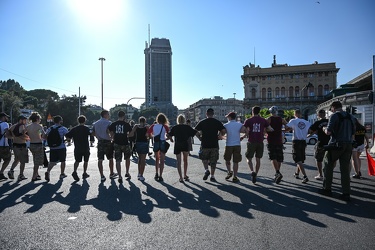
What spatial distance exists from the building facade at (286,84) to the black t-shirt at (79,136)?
76.3 metres

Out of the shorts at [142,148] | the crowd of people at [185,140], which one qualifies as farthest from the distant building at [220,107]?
the shorts at [142,148]

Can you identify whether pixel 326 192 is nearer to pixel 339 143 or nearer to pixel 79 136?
pixel 339 143

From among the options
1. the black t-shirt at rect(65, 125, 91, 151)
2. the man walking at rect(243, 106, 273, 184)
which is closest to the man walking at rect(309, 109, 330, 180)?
the man walking at rect(243, 106, 273, 184)

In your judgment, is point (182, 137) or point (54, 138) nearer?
point (182, 137)

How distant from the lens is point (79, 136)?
8.60 meters

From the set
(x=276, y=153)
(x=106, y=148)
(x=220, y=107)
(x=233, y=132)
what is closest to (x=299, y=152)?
(x=276, y=153)

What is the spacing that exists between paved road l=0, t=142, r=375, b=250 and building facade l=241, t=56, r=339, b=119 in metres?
76.8

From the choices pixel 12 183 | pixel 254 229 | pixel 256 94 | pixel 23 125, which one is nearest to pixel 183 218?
pixel 254 229

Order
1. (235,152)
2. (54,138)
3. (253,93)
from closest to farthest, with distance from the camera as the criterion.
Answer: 1. (235,152)
2. (54,138)
3. (253,93)

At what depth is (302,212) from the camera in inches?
193

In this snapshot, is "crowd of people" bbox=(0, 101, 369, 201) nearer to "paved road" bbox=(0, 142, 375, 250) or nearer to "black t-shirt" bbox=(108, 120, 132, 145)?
"black t-shirt" bbox=(108, 120, 132, 145)

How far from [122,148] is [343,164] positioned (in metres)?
5.38

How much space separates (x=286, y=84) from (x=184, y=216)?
8387 centimetres

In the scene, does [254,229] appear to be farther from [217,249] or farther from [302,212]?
[302,212]
